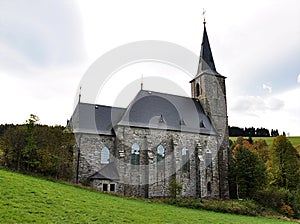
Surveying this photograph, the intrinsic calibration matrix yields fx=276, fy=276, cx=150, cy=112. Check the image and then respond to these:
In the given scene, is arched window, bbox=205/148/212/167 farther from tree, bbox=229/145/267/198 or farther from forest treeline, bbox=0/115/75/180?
forest treeline, bbox=0/115/75/180

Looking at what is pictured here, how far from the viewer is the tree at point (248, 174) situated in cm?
3419

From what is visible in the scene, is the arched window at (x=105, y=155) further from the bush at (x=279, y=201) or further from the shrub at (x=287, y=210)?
the shrub at (x=287, y=210)

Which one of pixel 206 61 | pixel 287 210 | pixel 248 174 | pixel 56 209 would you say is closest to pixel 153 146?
pixel 248 174

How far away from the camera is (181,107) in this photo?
1442 inches

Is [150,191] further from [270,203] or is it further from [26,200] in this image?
[26,200]

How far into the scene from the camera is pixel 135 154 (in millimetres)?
30672

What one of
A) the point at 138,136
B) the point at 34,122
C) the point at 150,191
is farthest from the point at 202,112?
the point at 34,122

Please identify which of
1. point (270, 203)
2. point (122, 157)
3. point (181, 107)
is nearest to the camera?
point (122, 157)

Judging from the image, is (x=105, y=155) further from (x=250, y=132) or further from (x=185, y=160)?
(x=250, y=132)

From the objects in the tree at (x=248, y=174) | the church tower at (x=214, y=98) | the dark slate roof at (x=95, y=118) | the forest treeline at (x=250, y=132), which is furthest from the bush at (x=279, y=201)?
the forest treeline at (x=250, y=132)

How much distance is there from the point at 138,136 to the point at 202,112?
1131 centimetres

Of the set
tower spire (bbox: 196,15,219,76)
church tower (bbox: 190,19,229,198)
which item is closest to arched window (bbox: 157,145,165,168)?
church tower (bbox: 190,19,229,198)

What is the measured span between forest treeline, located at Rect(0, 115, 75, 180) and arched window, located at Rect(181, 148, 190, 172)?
42.6 feet

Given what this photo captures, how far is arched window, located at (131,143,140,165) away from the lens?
30.4 meters
